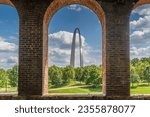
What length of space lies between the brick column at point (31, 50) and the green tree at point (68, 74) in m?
39.9

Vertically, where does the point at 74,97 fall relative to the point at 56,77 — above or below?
above

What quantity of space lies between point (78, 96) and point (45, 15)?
2.75 metres

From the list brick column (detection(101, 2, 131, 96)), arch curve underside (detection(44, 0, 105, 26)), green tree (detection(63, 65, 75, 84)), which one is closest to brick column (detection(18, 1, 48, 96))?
arch curve underside (detection(44, 0, 105, 26))

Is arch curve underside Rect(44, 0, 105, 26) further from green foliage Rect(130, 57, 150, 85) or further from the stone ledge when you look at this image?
green foliage Rect(130, 57, 150, 85)

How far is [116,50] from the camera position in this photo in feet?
31.2

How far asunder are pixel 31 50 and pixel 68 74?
42112mm

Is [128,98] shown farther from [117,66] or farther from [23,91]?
[23,91]

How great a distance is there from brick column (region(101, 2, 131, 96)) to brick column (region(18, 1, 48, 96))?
201cm

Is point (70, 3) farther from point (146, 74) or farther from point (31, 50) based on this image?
point (146, 74)

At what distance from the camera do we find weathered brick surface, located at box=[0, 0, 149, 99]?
9.43m

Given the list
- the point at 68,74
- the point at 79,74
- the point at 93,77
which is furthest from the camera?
the point at 79,74

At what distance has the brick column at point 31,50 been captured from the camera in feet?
30.9

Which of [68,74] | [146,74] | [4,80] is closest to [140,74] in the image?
[146,74]

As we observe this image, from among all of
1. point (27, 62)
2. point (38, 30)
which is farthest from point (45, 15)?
point (27, 62)
